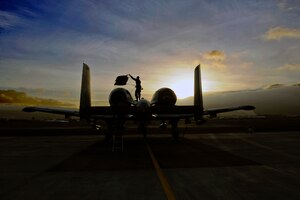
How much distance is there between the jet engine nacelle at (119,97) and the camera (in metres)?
26.8

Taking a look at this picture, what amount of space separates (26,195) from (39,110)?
64.1ft

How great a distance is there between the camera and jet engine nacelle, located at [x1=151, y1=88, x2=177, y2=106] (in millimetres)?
27188

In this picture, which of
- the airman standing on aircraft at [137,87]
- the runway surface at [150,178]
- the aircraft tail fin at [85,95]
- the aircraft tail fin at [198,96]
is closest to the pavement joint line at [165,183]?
the runway surface at [150,178]

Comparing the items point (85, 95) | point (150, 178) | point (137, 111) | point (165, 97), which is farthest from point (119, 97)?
point (150, 178)

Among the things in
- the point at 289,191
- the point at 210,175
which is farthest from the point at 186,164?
the point at 289,191

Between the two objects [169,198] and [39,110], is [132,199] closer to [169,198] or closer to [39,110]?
[169,198]

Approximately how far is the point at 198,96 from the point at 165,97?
4.16m

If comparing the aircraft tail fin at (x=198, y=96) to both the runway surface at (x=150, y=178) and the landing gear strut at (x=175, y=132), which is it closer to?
the landing gear strut at (x=175, y=132)

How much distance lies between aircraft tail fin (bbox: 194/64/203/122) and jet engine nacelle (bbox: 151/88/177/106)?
3608 millimetres

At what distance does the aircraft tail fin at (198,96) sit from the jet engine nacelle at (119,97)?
246 inches

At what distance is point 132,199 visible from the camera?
26.3 feet

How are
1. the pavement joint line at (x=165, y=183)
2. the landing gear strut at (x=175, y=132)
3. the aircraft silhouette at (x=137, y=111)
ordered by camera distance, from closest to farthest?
the pavement joint line at (x=165, y=183) → the aircraft silhouette at (x=137, y=111) → the landing gear strut at (x=175, y=132)

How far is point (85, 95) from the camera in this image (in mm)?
22906

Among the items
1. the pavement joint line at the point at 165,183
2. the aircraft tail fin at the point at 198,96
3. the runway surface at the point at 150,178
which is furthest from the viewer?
the aircraft tail fin at the point at 198,96
